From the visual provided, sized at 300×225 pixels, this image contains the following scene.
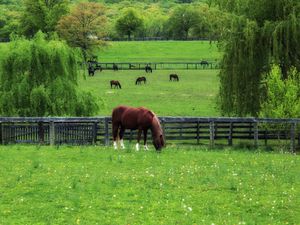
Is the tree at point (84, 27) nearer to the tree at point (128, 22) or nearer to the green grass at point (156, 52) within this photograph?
the green grass at point (156, 52)

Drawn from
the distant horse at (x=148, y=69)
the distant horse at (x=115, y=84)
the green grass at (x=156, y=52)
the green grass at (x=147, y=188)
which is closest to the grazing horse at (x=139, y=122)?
the green grass at (x=147, y=188)

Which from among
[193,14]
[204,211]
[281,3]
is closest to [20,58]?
[281,3]

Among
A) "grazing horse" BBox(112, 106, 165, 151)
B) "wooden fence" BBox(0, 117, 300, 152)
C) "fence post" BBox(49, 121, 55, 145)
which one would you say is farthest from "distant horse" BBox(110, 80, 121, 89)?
"grazing horse" BBox(112, 106, 165, 151)

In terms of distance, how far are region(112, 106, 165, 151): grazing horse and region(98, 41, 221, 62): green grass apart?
79533 mm

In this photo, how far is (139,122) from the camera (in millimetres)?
19984

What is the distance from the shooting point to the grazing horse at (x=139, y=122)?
63.8 ft

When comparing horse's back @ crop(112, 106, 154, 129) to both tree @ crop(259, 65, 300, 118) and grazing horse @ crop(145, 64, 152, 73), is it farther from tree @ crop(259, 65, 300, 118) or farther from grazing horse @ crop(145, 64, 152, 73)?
grazing horse @ crop(145, 64, 152, 73)

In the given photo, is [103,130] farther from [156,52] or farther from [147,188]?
[156,52]

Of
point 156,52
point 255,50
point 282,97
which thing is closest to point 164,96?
point 255,50

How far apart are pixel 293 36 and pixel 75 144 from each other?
423 inches

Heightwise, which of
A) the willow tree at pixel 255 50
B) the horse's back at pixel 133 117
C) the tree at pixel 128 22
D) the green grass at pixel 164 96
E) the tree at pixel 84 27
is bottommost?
the green grass at pixel 164 96

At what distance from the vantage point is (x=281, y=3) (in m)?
25.5

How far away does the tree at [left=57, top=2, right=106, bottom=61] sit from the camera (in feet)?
309

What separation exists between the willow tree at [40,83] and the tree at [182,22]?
113m
